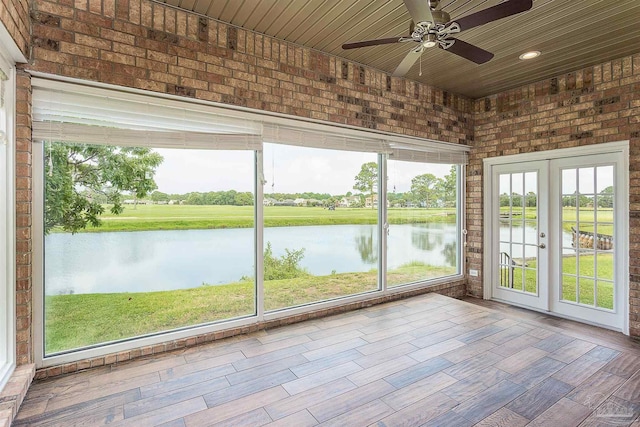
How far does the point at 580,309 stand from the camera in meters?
4.02

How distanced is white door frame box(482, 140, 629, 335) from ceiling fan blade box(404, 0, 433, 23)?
10.3 ft

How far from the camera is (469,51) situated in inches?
96.3

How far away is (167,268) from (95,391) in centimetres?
106

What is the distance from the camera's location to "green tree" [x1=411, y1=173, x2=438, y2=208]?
4.60m

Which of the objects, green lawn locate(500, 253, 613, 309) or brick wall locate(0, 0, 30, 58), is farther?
green lawn locate(500, 253, 613, 309)

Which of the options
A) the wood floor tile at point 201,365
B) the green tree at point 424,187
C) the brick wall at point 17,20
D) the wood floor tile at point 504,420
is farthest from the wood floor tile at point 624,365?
the brick wall at point 17,20

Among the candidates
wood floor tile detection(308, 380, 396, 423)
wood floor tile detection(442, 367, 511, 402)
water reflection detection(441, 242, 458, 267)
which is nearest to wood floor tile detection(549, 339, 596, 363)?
wood floor tile detection(442, 367, 511, 402)

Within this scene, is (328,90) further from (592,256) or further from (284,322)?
(592,256)

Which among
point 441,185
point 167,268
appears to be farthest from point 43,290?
point 441,185

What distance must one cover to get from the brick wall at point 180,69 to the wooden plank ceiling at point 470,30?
17 cm

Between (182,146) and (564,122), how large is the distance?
451 centimetres

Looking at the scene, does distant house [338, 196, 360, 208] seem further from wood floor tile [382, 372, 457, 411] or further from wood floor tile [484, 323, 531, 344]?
wood floor tile [382, 372, 457, 411]

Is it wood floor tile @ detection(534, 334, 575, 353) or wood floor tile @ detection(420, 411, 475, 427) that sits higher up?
wood floor tile @ detection(534, 334, 575, 353)

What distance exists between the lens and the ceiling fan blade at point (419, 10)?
6.17ft
